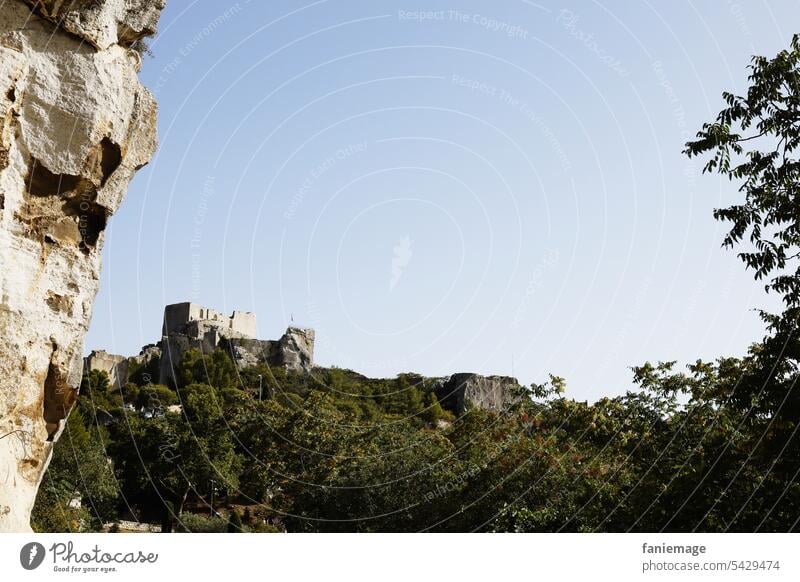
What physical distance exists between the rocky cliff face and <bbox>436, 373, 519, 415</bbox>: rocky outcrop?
47630 mm

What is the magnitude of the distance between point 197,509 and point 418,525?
15523 mm

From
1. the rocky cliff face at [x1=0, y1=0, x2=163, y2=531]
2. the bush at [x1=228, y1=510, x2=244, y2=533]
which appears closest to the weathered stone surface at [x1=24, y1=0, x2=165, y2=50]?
the rocky cliff face at [x1=0, y1=0, x2=163, y2=531]

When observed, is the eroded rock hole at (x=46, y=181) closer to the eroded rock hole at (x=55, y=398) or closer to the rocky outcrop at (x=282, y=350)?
the eroded rock hole at (x=55, y=398)

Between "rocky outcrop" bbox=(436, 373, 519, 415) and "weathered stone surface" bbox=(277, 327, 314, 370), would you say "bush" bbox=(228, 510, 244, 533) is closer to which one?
"rocky outcrop" bbox=(436, 373, 519, 415)

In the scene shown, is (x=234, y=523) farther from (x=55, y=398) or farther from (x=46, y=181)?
(x=46, y=181)

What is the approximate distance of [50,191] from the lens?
7.59 meters

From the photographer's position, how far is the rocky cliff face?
281 inches

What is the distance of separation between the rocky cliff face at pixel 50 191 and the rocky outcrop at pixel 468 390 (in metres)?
47.6

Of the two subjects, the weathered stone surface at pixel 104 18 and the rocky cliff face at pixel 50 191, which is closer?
the rocky cliff face at pixel 50 191

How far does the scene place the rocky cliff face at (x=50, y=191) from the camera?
714cm

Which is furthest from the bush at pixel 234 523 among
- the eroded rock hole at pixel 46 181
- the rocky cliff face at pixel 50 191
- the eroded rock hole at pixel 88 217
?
the eroded rock hole at pixel 46 181

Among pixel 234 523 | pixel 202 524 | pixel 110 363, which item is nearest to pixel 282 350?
pixel 110 363

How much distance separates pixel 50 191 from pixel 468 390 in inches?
2058
